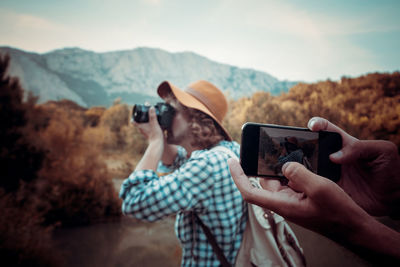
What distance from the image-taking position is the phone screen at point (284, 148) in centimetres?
65

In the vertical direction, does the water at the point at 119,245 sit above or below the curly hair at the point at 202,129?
below

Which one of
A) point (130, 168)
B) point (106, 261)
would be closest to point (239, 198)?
point (106, 261)

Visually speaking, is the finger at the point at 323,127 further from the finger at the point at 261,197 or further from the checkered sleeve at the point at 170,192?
the checkered sleeve at the point at 170,192

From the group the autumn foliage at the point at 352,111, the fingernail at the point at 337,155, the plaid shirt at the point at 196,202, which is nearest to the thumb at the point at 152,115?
the plaid shirt at the point at 196,202

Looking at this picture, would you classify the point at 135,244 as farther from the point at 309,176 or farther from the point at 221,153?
the point at 309,176

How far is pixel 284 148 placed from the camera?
26.0 inches

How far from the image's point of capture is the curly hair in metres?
1.33

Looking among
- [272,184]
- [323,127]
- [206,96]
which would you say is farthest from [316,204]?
[206,96]

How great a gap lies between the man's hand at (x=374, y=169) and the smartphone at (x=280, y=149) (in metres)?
0.03

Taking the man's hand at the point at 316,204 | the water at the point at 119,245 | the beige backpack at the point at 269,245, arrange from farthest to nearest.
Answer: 1. the water at the point at 119,245
2. the beige backpack at the point at 269,245
3. the man's hand at the point at 316,204

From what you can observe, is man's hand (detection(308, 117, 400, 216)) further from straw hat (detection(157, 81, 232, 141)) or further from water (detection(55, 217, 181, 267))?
water (detection(55, 217, 181, 267))

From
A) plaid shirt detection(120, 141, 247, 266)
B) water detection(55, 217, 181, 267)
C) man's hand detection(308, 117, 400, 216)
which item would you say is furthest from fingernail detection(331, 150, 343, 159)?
water detection(55, 217, 181, 267)

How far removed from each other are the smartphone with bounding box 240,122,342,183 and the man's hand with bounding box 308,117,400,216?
0.11ft

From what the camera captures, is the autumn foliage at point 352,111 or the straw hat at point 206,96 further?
the autumn foliage at point 352,111
